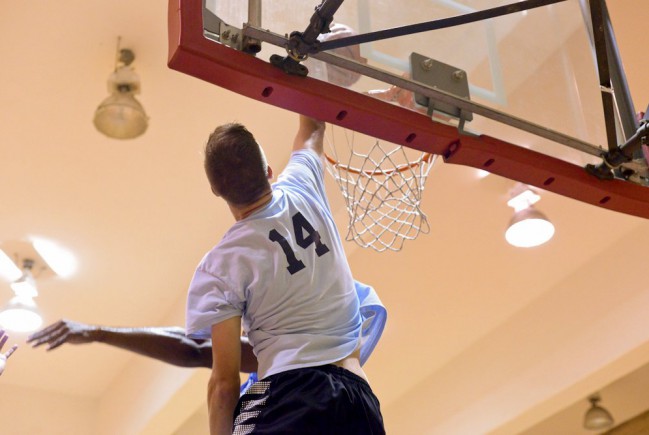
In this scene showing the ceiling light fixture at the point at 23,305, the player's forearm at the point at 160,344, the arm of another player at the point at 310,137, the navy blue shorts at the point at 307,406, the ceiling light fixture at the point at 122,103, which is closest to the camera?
the navy blue shorts at the point at 307,406

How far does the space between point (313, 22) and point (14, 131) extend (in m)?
2.91

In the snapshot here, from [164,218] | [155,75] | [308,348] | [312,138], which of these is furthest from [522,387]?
[308,348]

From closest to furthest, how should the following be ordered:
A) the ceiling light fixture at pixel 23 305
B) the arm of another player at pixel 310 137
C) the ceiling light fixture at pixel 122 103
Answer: the arm of another player at pixel 310 137 < the ceiling light fixture at pixel 122 103 < the ceiling light fixture at pixel 23 305

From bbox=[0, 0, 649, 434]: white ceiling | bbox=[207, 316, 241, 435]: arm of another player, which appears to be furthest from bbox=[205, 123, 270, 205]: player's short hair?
bbox=[0, 0, 649, 434]: white ceiling

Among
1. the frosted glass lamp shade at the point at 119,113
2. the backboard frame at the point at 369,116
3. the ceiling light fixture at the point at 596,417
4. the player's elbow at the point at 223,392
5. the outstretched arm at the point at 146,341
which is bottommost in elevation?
the player's elbow at the point at 223,392

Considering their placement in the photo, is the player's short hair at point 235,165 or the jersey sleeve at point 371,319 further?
the jersey sleeve at point 371,319

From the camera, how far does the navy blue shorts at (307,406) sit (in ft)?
5.64

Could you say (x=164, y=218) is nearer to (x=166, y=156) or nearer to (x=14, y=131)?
(x=166, y=156)

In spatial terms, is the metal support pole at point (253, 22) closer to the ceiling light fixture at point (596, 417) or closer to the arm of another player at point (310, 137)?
the arm of another player at point (310, 137)

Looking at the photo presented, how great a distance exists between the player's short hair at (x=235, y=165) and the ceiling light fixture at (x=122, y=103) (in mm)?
2053

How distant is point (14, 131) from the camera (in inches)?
169

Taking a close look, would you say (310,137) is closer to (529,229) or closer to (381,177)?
(381,177)

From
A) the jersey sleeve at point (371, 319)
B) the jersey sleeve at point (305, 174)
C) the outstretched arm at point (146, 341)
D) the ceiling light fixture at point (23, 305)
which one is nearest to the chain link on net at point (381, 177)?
the jersey sleeve at point (305, 174)

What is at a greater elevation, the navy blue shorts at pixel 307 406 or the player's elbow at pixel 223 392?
the player's elbow at pixel 223 392
